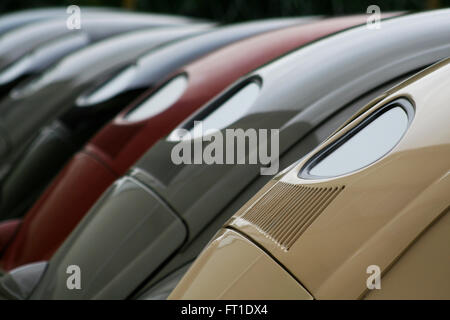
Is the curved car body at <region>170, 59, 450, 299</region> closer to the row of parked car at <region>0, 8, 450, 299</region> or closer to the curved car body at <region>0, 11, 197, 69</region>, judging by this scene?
the row of parked car at <region>0, 8, 450, 299</region>

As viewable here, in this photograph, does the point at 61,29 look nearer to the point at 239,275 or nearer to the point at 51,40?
the point at 51,40

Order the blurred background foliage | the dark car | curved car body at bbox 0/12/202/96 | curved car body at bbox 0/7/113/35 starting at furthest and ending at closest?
the blurred background foliage → curved car body at bbox 0/7/113/35 → curved car body at bbox 0/12/202/96 → the dark car

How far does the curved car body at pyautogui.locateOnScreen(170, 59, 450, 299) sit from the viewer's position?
1198mm

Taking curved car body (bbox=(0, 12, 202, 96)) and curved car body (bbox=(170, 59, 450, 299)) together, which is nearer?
curved car body (bbox=(170, 59, 450, 299))

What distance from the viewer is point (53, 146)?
3.10 metres

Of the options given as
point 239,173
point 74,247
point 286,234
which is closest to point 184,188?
point 239,173

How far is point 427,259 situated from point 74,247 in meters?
1.21

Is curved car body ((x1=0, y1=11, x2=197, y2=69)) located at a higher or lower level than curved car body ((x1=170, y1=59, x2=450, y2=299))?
lower

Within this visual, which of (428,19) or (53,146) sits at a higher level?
(428,19)

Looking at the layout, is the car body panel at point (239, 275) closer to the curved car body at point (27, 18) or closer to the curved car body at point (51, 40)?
the curved car body at point (51, 40)

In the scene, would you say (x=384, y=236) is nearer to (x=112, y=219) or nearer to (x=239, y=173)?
(x=239, y=173)

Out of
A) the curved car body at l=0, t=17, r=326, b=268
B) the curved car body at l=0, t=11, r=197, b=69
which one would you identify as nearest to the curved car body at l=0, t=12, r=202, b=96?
the curved car body at l=0, t=11, r=197, b=69

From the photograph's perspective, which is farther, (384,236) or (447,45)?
(447,45)
